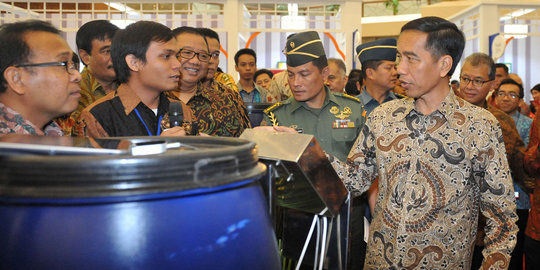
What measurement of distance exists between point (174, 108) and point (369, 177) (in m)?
0.87

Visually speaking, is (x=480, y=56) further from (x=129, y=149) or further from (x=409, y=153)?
(x=129, y=149)

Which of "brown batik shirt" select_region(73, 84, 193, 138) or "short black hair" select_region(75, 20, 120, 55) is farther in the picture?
"short black hair" select_region(75, 20, 120, 55)

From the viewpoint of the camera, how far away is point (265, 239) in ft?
2.85

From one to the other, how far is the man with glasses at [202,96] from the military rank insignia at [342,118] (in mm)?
502

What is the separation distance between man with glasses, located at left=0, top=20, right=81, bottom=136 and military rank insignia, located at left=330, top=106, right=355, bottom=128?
5.06ft

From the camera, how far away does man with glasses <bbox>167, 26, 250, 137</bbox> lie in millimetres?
2621

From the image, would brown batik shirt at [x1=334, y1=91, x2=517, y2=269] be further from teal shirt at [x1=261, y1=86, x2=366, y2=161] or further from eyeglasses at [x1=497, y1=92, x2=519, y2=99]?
eyeglasses at [x1=497, y1=92, x2=519, y2=99]

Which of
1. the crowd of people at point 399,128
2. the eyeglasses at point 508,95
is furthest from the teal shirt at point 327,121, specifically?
the eyeglasses at point 508,95

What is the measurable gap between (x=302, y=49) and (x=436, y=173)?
1202 millimetres

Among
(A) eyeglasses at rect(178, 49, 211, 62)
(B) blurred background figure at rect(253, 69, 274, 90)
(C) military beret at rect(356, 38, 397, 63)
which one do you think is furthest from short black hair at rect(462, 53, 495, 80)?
(B) blurred background figure at rect(253, 69, 274, 90)

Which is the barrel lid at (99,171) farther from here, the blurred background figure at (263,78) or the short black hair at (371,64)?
the blurred background figure at (263,78)

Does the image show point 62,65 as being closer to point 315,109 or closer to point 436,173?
point 436,173

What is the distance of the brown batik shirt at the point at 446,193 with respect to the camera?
1.66 metres

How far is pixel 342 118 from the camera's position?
2.72 meters
